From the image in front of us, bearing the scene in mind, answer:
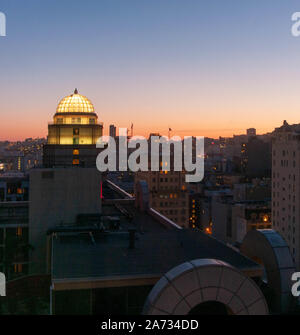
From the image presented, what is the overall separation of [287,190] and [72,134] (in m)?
30.2

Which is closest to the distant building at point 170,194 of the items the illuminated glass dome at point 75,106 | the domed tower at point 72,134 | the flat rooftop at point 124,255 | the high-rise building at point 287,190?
the high-rise building at point 287,190

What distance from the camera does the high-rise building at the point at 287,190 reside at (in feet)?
151

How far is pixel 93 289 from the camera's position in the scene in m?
9.22

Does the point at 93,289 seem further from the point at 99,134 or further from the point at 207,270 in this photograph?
the point at 99,134

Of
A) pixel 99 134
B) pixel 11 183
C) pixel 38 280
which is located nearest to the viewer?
pixel 38 280

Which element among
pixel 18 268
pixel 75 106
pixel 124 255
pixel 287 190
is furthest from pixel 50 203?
pixel 287 190

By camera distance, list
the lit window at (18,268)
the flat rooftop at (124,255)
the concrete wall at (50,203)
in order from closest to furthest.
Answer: the flat rooftop at (124,255) < the concrete wall at (50,203) < the lit window at (18,268)

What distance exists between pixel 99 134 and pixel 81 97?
2.85m

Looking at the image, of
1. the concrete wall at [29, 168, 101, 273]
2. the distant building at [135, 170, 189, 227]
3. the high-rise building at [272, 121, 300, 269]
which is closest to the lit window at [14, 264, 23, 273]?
the concrete wall at [29, 168, 101, 273]

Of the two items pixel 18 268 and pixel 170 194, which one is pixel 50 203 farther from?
pixel 170 194

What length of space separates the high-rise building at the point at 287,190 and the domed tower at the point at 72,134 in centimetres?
2768

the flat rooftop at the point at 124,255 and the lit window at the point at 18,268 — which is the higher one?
the flat rooftop at the point at 124,255

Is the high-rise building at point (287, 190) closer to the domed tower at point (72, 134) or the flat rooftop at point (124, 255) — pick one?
the domed tower at point (72, 134)

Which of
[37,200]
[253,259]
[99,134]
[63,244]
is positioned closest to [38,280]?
[63,244]
